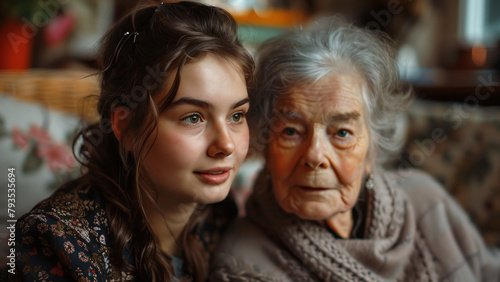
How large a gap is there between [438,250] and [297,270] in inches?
15.1

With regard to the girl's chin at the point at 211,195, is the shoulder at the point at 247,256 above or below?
below

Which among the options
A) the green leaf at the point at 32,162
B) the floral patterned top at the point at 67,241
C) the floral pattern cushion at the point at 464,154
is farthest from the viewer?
the floral pattern cushion at the point at 464,154

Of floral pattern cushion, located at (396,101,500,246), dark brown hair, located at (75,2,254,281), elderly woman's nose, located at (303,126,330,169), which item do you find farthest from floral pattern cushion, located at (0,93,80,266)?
floral pattern cushion, located at (396,101,500,246)

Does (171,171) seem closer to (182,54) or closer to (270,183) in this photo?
(182,54)

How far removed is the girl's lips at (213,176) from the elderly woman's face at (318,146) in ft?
0.52

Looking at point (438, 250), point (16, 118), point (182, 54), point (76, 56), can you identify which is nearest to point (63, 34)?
point (76, 56)

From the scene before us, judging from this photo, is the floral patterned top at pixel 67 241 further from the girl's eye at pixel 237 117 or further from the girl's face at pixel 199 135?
the girl's eye at pixel 237 117

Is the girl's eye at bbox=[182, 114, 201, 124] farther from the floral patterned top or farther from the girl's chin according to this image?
the floral patterned top

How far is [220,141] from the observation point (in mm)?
786

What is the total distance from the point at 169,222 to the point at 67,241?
0.22 metres

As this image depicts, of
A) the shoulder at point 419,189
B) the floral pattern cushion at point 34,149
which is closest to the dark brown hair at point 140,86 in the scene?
the floral pattern cushion at point 34,149

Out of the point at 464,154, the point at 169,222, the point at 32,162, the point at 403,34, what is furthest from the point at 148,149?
the point at 403,34

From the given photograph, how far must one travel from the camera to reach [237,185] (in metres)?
1.63

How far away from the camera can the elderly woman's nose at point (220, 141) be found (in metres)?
0.79
